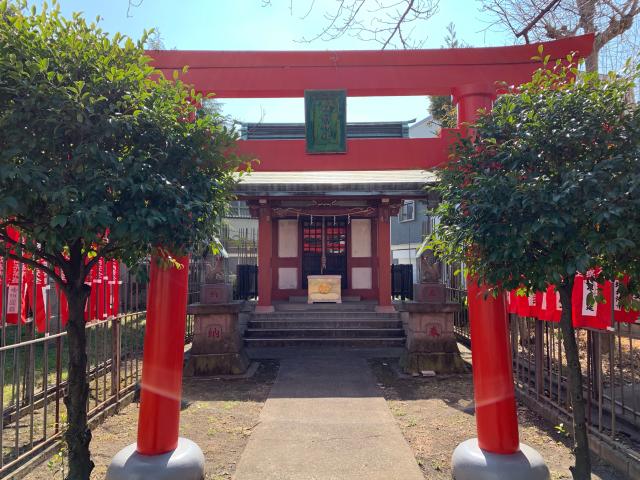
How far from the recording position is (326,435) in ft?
17.9

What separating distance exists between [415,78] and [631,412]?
4290 millimetres

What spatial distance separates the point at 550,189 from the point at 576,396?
1572 millimetres

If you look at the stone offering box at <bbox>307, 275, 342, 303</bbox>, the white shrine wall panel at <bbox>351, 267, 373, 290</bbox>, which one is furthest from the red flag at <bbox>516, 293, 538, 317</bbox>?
the white shrine wall panel at <bbox>351, 267, 373, 290</bbox>

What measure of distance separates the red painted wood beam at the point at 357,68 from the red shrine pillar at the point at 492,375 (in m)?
1.12

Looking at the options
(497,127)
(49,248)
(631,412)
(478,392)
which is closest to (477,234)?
(497,127)

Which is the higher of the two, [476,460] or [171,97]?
[171,97]

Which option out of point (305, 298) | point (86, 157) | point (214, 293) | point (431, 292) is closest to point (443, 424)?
point (431, 292)

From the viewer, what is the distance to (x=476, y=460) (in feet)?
13.1

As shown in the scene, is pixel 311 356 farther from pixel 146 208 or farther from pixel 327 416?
pixel 146 208

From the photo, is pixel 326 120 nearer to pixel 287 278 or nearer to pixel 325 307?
pixel 325 307

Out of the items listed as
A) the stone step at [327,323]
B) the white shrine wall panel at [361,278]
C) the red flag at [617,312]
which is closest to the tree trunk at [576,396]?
the red flag at [617,312]

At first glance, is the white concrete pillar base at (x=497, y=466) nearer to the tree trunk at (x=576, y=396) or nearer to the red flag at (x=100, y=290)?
the tree trunk at (x=576, y=396)

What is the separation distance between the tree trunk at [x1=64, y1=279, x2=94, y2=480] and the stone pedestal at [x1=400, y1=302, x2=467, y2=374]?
6.31 meters

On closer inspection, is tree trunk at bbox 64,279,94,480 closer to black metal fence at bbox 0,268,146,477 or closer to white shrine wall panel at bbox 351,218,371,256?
black metal fence at bbox 0,268,146,477
